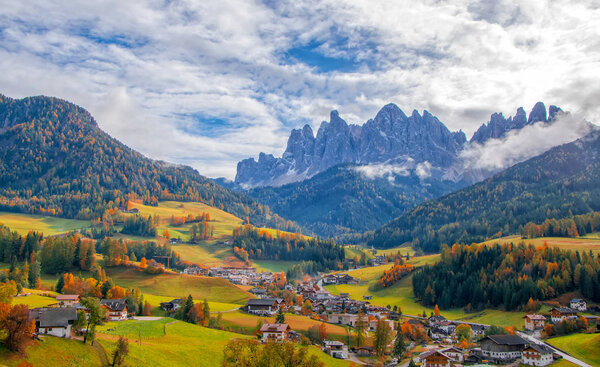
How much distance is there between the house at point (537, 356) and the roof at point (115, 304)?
76.0 metres

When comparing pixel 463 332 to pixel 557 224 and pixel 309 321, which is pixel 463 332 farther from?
pixel 557 224

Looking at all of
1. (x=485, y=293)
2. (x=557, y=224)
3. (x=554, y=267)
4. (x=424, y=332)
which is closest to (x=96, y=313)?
(x=424, y=332)

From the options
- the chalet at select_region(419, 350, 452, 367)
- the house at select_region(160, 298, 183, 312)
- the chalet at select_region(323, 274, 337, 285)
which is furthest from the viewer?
the chalet at select_region(323, 274, 337, 285)

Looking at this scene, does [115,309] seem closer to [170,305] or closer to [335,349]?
[170,305]

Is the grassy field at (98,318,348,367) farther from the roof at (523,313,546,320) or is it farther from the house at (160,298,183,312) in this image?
the roof at (523,313,546,320)

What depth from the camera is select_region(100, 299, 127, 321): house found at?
3497 inches

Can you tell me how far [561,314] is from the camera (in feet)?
350

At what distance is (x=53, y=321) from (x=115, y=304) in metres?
36.8

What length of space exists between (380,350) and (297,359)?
3954 cm

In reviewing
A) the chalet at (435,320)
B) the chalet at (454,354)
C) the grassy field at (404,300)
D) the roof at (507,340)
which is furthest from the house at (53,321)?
the grassy field at (404,300)

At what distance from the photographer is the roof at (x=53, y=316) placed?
57688 mm

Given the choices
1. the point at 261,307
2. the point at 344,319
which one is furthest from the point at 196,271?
the point at 344,319

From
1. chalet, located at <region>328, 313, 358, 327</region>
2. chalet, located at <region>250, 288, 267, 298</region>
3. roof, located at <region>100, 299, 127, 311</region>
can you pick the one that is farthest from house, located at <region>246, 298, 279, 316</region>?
roof, located at <region>100, 299, 127, 311</region>

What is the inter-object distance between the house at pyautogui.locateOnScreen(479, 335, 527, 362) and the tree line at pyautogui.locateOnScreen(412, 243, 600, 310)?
37.7 metres
